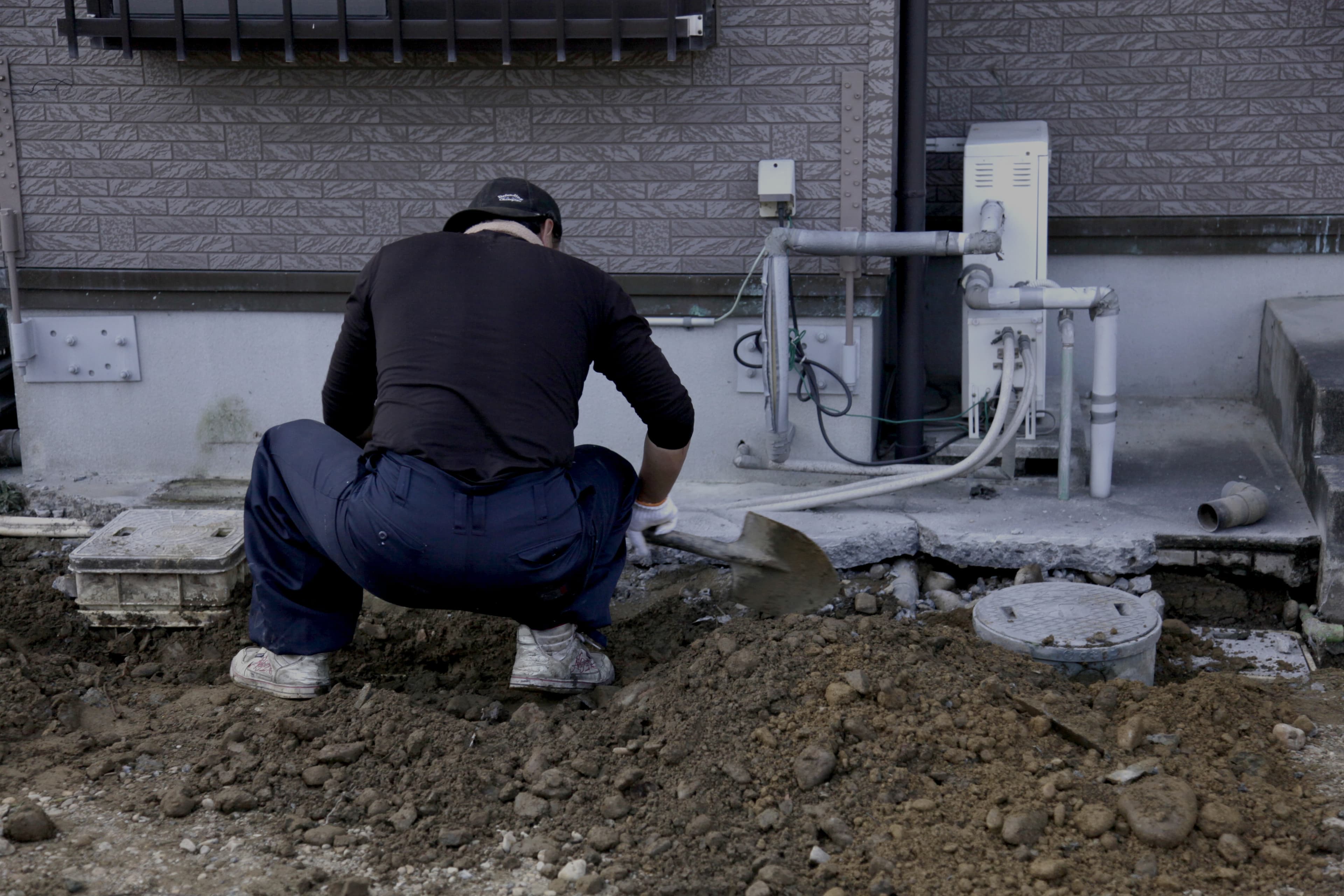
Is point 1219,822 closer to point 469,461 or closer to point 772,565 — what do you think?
point 772,565

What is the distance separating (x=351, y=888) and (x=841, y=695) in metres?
1.32

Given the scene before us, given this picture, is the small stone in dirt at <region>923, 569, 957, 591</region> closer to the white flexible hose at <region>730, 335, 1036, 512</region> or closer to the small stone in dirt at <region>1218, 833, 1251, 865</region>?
the white flexible hose at <region>730, 335, 1036, 512</region>

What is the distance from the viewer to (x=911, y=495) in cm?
529

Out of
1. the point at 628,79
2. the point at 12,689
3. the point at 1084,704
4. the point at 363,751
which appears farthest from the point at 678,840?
the point at 628,79

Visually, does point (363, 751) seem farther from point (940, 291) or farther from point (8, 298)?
point (940, 291)

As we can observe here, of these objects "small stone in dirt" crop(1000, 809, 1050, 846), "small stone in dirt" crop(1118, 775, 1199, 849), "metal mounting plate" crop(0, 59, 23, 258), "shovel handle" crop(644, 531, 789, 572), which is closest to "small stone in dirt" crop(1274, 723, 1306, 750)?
"small stone in dirt" crop(1118, 775, 1199, 849)

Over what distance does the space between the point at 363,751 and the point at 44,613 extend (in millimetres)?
1810

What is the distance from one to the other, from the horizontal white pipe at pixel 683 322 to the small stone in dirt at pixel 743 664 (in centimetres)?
199

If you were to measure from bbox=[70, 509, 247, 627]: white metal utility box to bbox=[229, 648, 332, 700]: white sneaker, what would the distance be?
20.7 inches

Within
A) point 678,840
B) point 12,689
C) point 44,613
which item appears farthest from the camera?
point 44,613

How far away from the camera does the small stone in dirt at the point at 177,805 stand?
314 cm

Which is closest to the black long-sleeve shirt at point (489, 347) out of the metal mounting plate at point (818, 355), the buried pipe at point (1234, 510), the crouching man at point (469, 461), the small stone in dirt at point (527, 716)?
the crouching man at point (469, 461)

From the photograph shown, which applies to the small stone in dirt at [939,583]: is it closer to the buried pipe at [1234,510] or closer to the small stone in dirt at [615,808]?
the buried pipe at [1234,510]

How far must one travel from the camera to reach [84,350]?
5.67 meters
